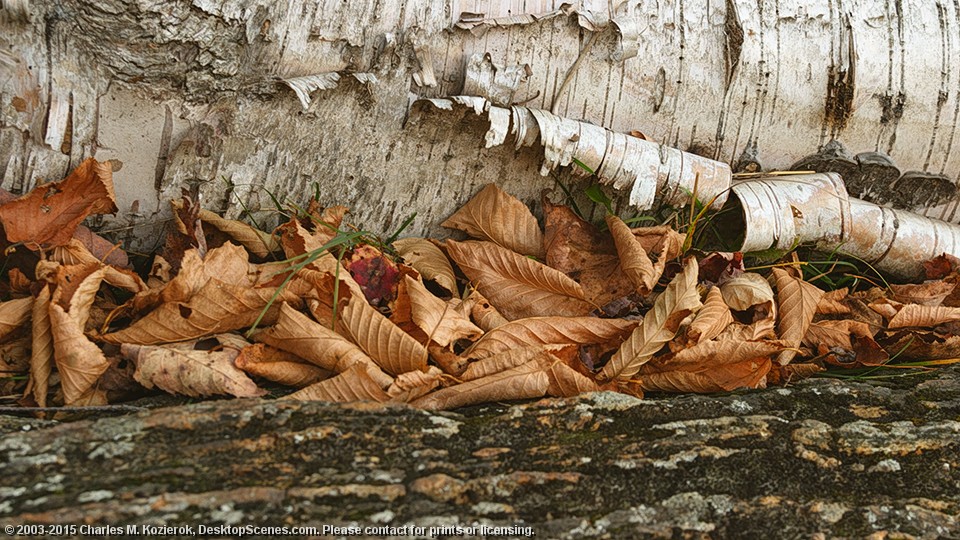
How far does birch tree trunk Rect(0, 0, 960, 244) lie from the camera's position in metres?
2.18

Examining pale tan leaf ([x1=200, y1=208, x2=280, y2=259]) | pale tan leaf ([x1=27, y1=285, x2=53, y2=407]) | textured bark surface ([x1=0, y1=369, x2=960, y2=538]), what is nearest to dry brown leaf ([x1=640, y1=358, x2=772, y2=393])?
textured bark surface ([x1=0, y1=369, x2=960, y2=538])

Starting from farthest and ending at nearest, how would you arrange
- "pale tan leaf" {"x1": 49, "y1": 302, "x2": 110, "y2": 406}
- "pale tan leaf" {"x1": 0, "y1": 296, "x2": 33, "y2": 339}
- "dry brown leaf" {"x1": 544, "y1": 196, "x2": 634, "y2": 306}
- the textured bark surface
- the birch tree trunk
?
1. "dry brown leaf" {"x1": 544, "y1": 196, "x2": 634, "y2": 306}
2. the birch tree trunk
3. "pale tan leaf" {"x1": 0, "y1": 296, "x2": 33, "y2": 339}
4. "pale tan leaf" {"x1": 49, "y1": 302, "x2": 110, "y2": 406}
5. the textured bark surface

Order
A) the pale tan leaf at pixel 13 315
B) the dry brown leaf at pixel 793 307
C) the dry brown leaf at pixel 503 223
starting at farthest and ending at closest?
the dry brown leaf at pixel 503 223 < the dry brown leaf at pixel 793 307 < the pale tan leaf at pixel 13 315

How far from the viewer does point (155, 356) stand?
188 cm

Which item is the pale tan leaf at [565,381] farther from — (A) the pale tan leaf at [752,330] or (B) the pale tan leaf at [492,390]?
(A) the pale tan leaf at [752,330]

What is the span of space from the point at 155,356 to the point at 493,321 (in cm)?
90

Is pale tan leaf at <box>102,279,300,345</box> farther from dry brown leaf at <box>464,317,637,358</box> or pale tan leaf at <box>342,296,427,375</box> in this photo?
dry brown leaf at <box>464,317,637,358</box>

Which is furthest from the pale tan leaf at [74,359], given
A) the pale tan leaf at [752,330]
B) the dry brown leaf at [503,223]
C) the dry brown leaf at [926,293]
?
the dry brown leaf at [926,293]

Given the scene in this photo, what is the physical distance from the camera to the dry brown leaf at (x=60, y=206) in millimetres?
2098

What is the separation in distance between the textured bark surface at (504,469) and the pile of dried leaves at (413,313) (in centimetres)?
22

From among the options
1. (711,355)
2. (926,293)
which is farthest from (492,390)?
(926,293)

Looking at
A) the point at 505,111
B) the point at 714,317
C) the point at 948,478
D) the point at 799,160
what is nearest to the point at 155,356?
the point at 505,111

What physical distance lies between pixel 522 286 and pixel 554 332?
0.83 ft

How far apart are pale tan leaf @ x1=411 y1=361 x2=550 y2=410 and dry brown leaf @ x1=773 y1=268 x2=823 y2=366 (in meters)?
0.79
